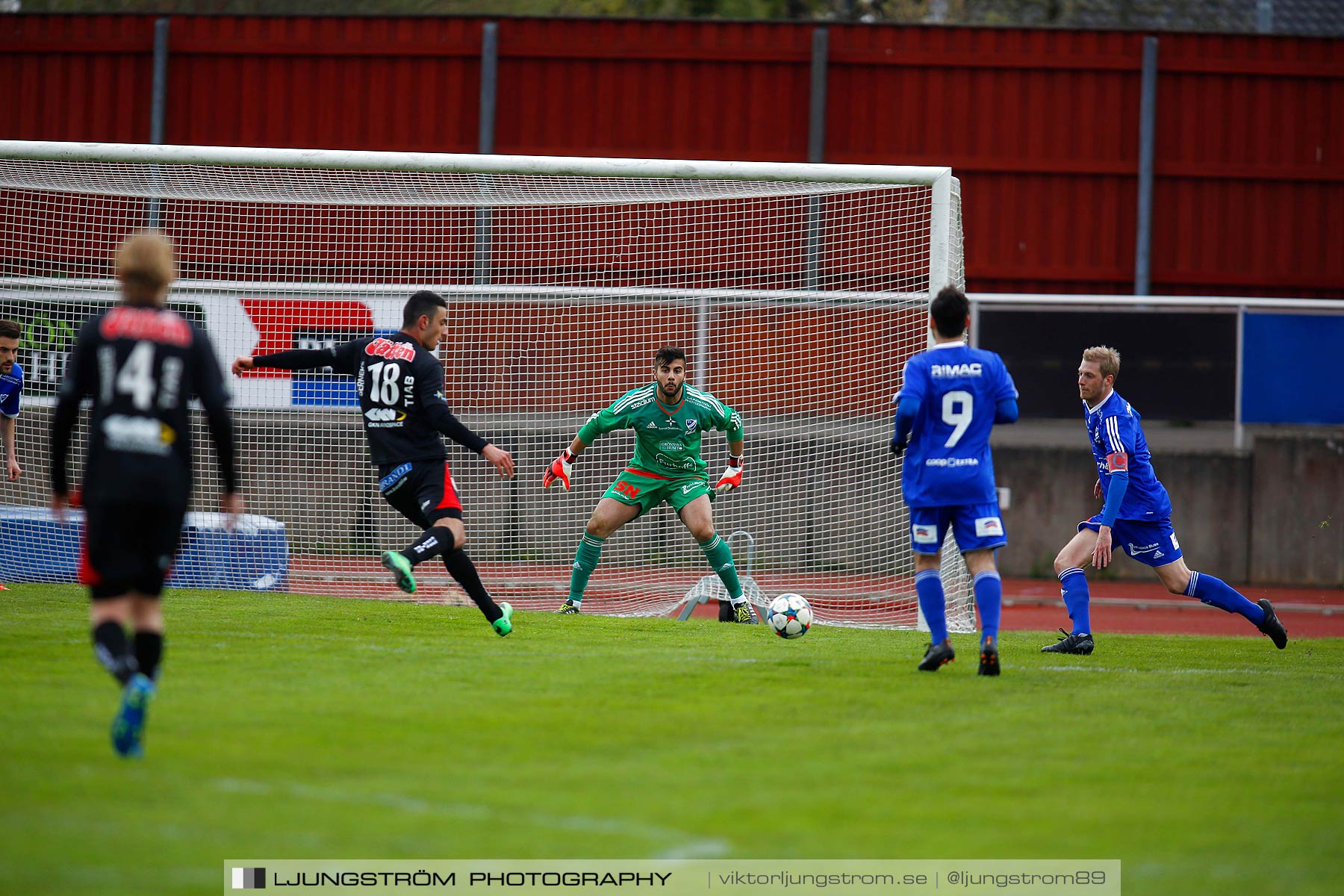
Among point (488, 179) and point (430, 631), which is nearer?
point (430, 631)

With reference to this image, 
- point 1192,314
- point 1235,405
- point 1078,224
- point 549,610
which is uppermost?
point 1078,224

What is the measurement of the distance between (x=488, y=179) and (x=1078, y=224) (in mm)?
10029

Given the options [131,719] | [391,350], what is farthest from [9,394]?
[131,719]

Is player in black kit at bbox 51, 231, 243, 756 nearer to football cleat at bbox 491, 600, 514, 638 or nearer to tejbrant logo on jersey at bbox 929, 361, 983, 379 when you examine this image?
football cleat at bbox 491, 600, 514, 638

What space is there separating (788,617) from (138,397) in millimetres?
5175

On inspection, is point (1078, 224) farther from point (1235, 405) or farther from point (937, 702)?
point (937, 702)

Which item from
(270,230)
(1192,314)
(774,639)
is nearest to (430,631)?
(774,639)

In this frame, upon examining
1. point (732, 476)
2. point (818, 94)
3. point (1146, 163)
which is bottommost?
point (732, 476)

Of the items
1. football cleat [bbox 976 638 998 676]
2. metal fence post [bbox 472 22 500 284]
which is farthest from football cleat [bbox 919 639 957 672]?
metal fence post [bbox 472 22 500 284]

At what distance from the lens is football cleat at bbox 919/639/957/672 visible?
7.21 m

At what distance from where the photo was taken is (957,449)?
7.05 metres

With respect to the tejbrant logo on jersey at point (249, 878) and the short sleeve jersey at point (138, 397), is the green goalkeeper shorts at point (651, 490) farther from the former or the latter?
the tejbrant logo on jersey at point (249, 878)

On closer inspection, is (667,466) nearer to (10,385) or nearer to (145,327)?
(10,385)

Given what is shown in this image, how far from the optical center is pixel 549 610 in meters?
11.0
